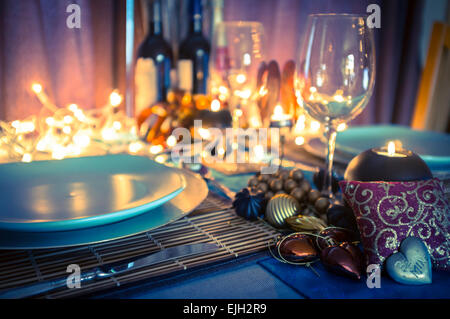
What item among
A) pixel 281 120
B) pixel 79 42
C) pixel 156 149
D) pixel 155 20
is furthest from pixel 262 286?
pixel 79 42

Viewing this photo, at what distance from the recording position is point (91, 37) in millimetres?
1277

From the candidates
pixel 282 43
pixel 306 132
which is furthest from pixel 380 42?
pixel 306 132

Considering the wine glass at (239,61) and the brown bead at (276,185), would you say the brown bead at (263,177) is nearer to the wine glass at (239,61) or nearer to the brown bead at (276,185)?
the brown bead at (276,185)

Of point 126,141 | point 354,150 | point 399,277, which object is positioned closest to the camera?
point 399,277

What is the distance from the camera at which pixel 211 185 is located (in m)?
0.72

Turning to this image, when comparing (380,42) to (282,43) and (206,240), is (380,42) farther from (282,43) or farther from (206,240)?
(206,240)

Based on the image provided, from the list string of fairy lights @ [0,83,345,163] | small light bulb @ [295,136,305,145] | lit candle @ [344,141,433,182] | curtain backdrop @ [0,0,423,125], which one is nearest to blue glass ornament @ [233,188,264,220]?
lit candle @ [344,141,433,182]

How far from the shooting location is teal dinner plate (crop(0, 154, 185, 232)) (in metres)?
0.45

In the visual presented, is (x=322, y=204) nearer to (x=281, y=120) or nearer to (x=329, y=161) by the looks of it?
(x=329, y=161)

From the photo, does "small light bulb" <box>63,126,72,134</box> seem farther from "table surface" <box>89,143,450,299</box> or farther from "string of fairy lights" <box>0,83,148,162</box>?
"table surface" <box>89,143,450,299</box>

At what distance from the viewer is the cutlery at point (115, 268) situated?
0.38m

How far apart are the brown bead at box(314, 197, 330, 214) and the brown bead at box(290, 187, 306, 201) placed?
0.03 m

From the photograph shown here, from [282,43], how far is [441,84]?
2.39ft

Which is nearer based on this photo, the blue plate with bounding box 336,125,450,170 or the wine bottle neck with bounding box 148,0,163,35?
the blue plate with bounding box 336,125,450,170
